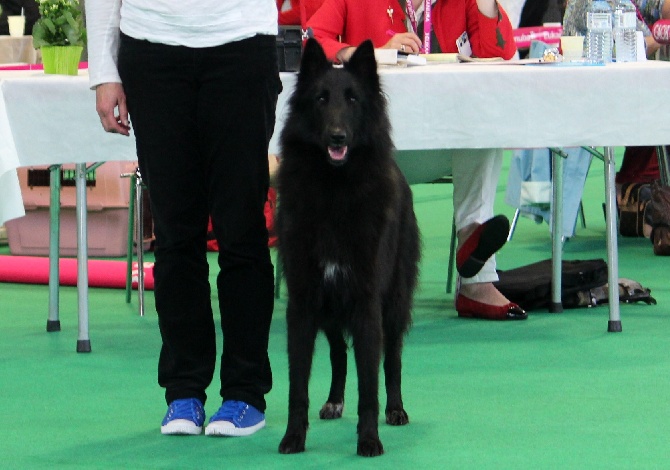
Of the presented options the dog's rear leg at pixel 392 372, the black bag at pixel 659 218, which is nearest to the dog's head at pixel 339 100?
the dog's rear leg at pixel 392 372

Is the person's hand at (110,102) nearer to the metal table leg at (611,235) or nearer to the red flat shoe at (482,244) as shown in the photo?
the red flat shoe at (482,244)

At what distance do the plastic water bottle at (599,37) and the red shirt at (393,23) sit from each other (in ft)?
1.51

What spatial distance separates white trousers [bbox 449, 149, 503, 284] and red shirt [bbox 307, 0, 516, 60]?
1.58 feet

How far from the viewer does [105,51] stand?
289 cm

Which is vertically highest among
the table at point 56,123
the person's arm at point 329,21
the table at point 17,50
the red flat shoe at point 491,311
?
the person's arm at point 329,21

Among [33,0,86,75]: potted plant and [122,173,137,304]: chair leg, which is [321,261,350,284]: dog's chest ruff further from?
[122,173,137,304]: chair leg

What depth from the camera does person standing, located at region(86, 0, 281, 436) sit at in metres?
2.81

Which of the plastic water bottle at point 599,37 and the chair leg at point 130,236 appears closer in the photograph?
the plastic water bottle at point 599,37

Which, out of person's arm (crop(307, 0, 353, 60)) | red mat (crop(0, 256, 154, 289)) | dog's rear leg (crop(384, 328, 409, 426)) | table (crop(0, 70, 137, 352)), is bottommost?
red mat (crop(0, 256, 154, 289))

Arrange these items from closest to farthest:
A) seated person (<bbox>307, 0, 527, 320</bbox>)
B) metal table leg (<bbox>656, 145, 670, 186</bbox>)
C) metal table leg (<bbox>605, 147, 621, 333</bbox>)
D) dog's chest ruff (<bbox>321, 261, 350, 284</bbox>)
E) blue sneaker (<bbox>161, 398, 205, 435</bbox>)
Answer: dog's chest ruff (<bbox>321, 261, 350, 284</bbox>), blue sneaker (<bbox>161, 398, 205, 435</bbox>), metal table leg (<bbox>605, 147, 621, 333</bbox>), seated person (<bbox>307, 0, 527, 320</bbox>), metal table leg (<bbox>656, 145, 670, 186</bbox>)

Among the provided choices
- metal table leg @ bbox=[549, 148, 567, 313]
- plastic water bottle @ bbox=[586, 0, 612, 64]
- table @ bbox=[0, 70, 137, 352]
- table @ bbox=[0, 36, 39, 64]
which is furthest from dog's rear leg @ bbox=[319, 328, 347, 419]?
table @ bbox=[0, 36, 39, 64]

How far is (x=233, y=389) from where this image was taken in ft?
9.94

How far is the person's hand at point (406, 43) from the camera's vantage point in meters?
4.58

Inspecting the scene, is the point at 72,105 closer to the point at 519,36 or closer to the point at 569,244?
the point at 569,244
